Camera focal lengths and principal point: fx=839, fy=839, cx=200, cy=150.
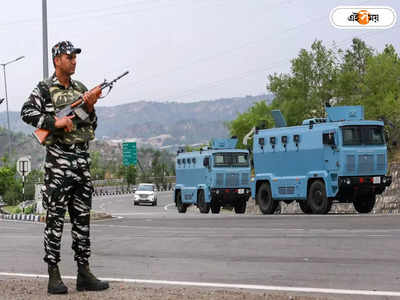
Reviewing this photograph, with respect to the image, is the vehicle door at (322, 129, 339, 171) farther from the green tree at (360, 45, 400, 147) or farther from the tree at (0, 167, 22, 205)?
the green tree at (360, 45, 400, 147)

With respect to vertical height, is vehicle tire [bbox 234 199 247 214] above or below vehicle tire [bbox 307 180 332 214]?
below

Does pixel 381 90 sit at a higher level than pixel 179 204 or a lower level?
higher

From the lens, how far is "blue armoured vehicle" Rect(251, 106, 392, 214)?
26891 mm

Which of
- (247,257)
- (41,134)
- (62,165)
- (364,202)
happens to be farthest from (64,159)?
(364,202)

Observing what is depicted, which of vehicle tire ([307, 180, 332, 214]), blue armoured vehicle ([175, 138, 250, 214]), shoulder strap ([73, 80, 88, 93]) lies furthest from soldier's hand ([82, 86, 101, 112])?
blue armoured vehicle ([175, 138, 250, 214])

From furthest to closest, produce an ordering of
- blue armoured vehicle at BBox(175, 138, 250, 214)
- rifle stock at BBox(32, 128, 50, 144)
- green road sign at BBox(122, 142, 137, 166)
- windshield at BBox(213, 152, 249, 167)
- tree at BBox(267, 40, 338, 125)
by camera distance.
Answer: green road sign at BBox(122, 142, 137, 166), tree at BBox(267, 40, 338, 125), windshield at BBox(213, 152, 249, 167), blue armoured vehicle at BBox(175, 138, 250, 214), rifle stock at BBox(32, 128, 50, 144)

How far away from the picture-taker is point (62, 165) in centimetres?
720

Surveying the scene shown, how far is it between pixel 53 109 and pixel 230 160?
3120 centimetres

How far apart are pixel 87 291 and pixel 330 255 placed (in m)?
4.76

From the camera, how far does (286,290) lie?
297 inches

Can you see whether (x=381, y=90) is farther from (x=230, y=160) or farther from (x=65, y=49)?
(x=65, y=49)

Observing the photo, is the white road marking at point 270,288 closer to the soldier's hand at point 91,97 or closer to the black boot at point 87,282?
the black boot at point 87,282

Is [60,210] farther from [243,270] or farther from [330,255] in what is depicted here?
[330,255]

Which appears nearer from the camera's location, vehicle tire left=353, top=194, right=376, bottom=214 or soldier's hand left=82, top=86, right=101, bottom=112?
soldier's hand left=82, top=86, right=101, bottom=112
